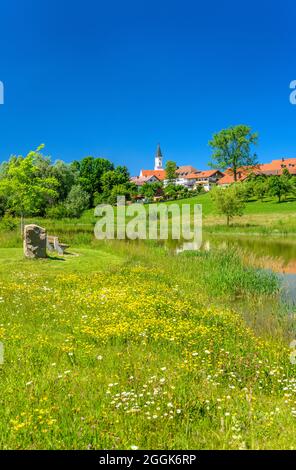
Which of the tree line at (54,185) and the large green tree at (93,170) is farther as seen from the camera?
the large green tree at (93,170)

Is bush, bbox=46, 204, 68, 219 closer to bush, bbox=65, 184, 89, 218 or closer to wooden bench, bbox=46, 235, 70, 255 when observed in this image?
bush, bbox=65, 184, 89, 218

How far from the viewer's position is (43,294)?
13766 millimetres

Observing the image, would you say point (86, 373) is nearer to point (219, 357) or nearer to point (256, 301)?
point (219, 357)

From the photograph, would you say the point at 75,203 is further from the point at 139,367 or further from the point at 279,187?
the point at 139,367

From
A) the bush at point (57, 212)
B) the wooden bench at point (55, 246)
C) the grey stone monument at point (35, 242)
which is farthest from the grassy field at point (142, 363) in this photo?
the bush at point (57, 212)

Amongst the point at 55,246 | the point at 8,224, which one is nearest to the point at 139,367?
the point at 55,246

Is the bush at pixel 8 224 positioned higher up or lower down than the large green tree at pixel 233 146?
lower down

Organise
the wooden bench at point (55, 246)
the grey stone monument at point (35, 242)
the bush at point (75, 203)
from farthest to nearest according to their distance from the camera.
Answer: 1. the bush at point (75, 203)
2. the wooden bench at point (55, 246)
3. the grey stone monument at point (35, 242)

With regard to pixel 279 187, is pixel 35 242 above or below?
below

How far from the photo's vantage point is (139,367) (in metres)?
7.80

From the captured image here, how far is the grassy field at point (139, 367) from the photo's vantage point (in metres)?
5.34

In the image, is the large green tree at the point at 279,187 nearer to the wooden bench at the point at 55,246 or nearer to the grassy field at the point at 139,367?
the wooden bench at the point at 55,246
